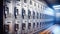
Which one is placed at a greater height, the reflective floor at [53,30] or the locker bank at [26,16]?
the locker bank at [26,16]

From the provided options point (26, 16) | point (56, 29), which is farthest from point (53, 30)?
point (26, 16)

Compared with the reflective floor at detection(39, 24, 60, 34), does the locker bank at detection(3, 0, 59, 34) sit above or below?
above

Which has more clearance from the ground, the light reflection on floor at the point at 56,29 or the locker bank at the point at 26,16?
the locker bank at the point at 26,16

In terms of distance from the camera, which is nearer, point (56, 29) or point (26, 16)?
point (56, 29)

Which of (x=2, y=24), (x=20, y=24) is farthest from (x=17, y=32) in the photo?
(x=2, y=24)

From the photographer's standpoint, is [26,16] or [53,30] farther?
[26,16]

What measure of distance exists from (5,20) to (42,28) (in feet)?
1.53

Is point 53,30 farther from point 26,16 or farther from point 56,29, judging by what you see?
point 26,16

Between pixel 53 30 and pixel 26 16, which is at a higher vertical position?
pixel 26 16

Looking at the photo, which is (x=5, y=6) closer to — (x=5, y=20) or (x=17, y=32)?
(x=5, y=20)

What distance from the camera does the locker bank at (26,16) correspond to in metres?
1.13

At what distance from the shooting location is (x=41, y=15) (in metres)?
1.28

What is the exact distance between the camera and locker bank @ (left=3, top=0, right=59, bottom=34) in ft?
3.72

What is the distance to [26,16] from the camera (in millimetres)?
1330
